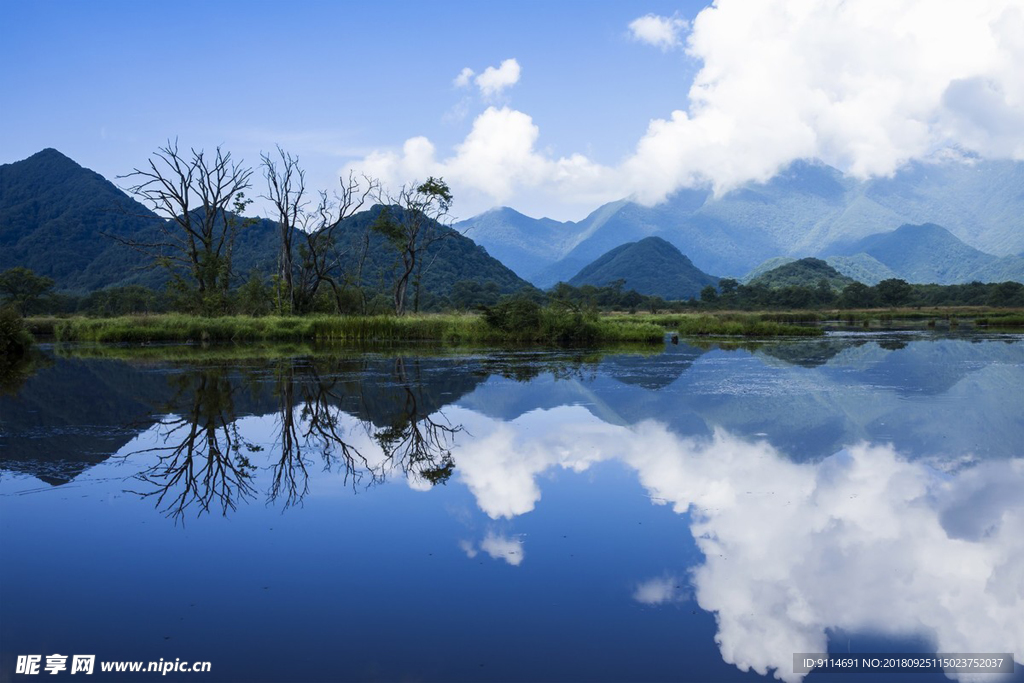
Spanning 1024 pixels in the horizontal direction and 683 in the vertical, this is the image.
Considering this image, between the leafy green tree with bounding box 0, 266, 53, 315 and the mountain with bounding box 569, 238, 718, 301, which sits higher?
the mountain with bounding box 569, 238, 718, 301

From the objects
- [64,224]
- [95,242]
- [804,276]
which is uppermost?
[64,224]

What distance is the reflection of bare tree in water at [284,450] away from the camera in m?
7.26

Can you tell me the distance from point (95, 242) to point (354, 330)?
86.6 m

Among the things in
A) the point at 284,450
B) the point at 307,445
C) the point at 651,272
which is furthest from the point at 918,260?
the point at 284,450

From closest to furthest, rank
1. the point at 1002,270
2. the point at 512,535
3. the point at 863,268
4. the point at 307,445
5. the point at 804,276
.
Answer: the point at 512,535, the point at 307,445, the point at 804,276, the point at 1002,270, the point at 863,268

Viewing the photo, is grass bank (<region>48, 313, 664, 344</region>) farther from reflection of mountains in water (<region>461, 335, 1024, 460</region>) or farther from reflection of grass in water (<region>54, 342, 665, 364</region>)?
reflection of mountains in water (<region>461, 335, 1024, 460</region>)

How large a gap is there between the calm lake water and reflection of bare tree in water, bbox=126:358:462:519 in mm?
55

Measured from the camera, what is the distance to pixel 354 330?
30328 mm

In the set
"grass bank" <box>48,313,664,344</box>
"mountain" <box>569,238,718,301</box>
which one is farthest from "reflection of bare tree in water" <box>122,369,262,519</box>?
"mountain" <box>569,238,718,301</box>

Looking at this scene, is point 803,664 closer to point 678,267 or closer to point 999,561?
point 999,561

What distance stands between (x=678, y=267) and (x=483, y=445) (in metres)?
150

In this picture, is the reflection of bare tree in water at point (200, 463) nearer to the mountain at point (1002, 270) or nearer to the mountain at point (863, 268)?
the mountain at point (863, 268)

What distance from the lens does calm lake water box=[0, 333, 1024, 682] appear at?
13.3 ft

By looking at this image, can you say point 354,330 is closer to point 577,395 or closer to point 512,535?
point 577,395
